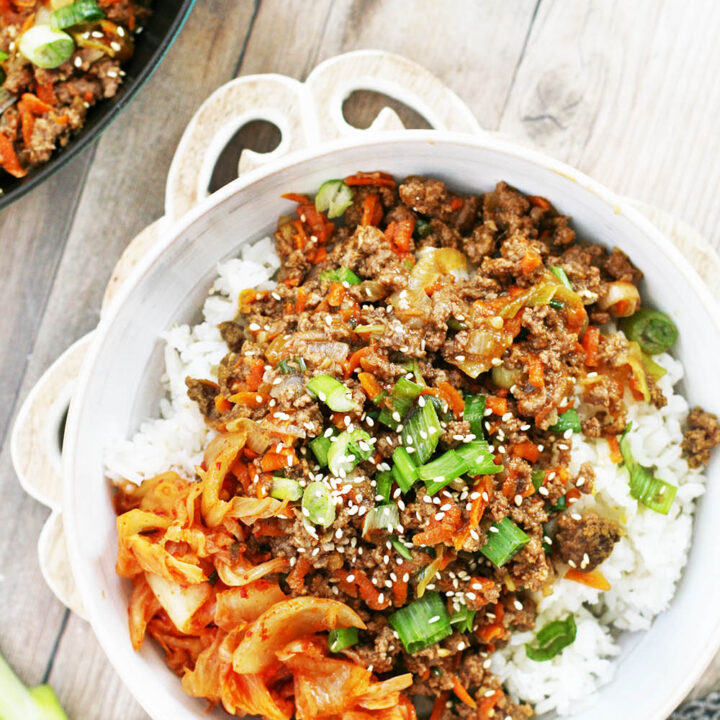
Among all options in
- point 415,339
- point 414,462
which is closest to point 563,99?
point 415,339

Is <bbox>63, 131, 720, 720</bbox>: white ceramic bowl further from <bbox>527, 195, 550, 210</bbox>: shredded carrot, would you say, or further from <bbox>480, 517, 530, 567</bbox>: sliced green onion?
<bbox>480, 517, 530, 567</bbox>: sliced green onion

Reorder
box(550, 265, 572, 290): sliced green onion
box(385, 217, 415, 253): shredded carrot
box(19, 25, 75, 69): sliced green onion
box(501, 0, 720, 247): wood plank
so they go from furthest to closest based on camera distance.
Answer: box(501, 0, 720, 247): wood plank → box(19, 25, 75, 69): sliced green onion → box(385, 217, 415, 253): shredded carrot → box(550, 265, 572, 290): sliced green onion

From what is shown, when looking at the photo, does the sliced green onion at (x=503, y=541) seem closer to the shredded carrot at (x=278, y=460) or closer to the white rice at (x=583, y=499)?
the white rice at (x=583, y=499)

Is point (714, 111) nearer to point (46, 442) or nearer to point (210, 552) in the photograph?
point (210, 552)

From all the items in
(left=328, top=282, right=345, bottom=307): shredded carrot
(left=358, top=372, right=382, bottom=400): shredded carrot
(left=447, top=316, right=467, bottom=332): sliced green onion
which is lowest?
(left=358, top=372, right=382, bottom=400): shredded carrot

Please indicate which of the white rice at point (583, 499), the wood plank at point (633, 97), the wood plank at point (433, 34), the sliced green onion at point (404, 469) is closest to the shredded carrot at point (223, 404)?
the white rice at point (583, 499)

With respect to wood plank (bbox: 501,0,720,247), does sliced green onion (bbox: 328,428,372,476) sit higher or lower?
lower

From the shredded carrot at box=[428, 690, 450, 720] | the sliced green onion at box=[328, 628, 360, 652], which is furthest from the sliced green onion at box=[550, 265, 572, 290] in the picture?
the shredded carrot at box=[428, 690, 450, 720]

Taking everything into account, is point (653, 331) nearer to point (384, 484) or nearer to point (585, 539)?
point (585, 539)
